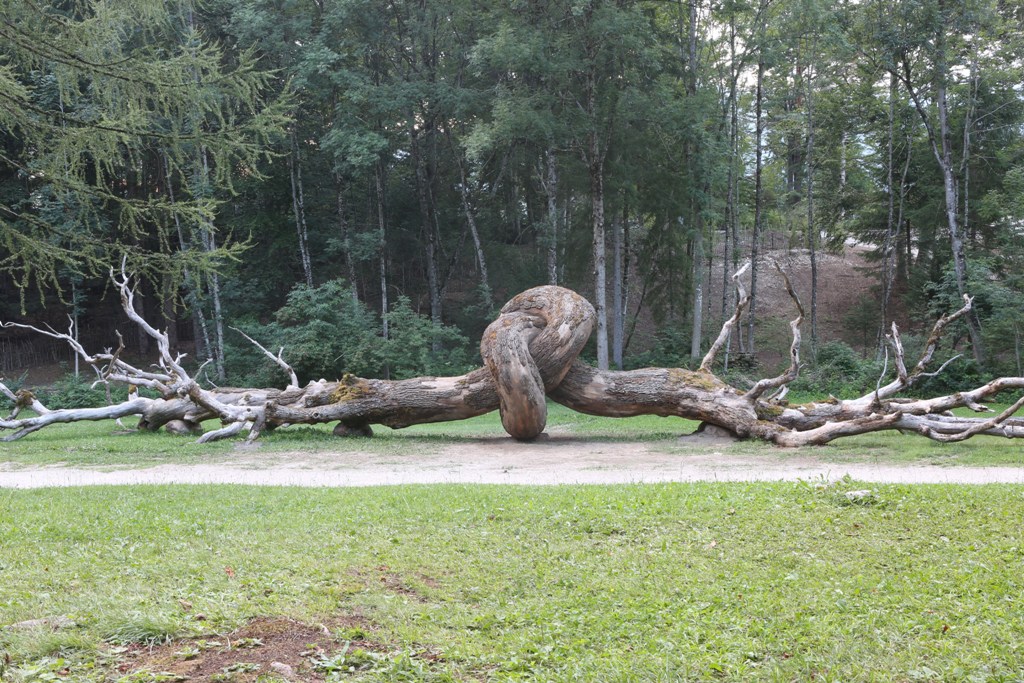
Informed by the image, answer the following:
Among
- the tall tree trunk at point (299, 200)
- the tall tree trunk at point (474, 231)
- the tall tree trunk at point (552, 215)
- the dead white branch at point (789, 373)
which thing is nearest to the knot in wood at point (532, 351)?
the dead white branch at point (789, 373)

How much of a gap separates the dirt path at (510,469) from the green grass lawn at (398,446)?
0.37 meters

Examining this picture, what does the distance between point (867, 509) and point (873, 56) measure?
21374 mm

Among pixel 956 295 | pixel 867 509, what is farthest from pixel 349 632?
pixel 956 295

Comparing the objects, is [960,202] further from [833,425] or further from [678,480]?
[678,480]

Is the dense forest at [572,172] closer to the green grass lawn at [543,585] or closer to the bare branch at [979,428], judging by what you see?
the bare branch at [979,428]

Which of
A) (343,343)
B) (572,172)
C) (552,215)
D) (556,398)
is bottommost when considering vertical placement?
(556,398)

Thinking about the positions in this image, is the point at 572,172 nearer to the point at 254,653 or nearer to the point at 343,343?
the point at 343,343

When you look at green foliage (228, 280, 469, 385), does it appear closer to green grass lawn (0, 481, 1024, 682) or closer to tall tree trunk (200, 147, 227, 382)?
tall tree trunk (200, 147, 227, 382)

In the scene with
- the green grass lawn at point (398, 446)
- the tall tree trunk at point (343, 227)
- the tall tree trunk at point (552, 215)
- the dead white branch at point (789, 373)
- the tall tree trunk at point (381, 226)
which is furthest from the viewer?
the tall tree trunk at point (381, 226)

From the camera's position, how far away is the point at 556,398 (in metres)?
14.4

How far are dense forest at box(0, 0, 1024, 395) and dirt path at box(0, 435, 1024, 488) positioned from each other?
8.88 metres

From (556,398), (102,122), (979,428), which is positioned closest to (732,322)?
(556,398)

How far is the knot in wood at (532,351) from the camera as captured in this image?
13.3m

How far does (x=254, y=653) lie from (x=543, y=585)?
1852mm
